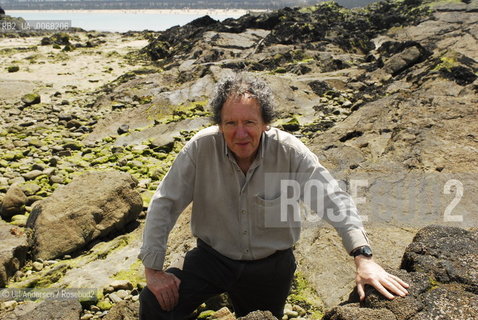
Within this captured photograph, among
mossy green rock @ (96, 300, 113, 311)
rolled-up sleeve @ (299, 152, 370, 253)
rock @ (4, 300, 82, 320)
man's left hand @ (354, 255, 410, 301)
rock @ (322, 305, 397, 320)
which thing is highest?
rolled-up sleeve @ (299, 152, 370, 253)

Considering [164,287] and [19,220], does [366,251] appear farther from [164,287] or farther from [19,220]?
[19,220]

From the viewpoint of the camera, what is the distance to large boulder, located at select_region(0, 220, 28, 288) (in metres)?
5.74

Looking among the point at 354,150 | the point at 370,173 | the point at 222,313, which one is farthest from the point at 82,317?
the point at 354,150

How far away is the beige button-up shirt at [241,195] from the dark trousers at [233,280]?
108 millimetres

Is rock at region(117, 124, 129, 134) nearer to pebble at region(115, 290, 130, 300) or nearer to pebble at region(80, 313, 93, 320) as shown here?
pebble at region(115, 290, 130, 300)

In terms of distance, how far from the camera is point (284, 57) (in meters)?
20.3

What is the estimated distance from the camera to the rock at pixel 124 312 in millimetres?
4465

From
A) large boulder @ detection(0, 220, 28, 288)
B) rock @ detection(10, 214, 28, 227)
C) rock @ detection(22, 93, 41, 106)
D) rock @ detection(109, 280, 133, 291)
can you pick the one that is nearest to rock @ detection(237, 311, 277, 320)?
rock @ detection(109, 280, 133, 291)

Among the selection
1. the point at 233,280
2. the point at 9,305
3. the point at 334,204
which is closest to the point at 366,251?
the point at 334,204

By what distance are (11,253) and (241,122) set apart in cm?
408

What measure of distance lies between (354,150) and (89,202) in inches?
174

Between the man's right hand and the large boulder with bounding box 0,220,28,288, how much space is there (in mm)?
2963

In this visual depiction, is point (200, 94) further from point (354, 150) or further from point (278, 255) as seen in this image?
point (278, 255)

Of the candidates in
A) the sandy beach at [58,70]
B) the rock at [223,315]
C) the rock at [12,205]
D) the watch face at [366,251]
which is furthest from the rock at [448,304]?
the sandy beach at [58,70]
